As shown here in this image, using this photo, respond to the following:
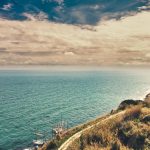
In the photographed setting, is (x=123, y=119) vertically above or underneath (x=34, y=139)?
above

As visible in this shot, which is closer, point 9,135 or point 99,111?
point 9,135

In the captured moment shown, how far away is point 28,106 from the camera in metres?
200

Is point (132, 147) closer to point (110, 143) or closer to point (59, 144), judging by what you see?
point (110, 143)

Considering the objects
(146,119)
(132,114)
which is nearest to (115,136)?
(146,119)

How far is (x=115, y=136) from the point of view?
298 feet

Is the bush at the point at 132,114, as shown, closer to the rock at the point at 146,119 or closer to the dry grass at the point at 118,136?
the dry grass at the point at 118,136

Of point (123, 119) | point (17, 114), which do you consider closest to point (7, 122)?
point (17, 114)

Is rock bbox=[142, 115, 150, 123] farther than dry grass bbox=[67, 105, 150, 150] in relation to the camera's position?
Yes

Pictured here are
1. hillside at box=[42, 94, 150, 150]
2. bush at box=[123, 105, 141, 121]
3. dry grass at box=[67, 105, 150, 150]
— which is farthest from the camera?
bush at box=[123, 105, 141, 121]

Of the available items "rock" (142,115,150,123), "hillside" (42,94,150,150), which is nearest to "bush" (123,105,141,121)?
"hillside" (42,94,150,150)

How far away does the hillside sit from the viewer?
8527 centimetres

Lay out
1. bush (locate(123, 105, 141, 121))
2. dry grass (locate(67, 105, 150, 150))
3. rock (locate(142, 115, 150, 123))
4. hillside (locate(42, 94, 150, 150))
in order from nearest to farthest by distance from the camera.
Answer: dry grass (locate(67, 105, 150, 150)) → hillside (locate(42, 94, 150, 150)) → rock (locate(142, 115, 150, 123)) → bush (locate(123, 105, 141, 121))

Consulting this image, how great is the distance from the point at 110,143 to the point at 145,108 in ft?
86.1

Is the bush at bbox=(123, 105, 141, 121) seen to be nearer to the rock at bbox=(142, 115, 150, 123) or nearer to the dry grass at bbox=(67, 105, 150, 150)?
the dry grass at bbox=(67, 105, 150, 150)
